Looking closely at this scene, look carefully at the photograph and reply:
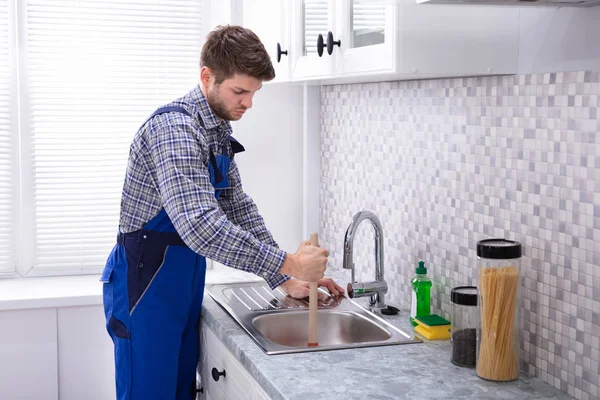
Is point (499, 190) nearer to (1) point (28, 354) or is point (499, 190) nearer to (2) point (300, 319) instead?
(2) point (300, 319)

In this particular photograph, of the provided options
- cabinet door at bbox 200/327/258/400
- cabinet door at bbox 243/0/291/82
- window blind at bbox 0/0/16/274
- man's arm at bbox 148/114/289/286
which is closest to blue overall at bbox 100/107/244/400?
cabinet door at bbox 200/327/258/400

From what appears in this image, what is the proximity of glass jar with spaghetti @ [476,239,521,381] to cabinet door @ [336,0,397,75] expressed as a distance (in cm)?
Result: 45

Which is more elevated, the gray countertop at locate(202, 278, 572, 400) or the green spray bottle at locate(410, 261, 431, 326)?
the green spray bottle at locate(410, 261, 431, 326)

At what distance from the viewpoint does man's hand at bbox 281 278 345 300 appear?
8.15 feet

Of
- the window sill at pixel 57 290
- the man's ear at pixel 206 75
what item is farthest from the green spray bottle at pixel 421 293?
the window sill at pixel 57 290

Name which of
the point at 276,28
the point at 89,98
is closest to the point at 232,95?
the point at 276,28

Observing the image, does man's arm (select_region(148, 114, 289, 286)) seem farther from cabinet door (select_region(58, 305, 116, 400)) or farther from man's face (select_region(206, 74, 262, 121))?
cabinet door (select_region(58, 305, 116, 400))

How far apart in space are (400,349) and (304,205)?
1.33 m

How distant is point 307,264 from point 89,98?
4.99 ft

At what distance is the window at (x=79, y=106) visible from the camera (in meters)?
3.10

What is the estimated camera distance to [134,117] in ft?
10.5

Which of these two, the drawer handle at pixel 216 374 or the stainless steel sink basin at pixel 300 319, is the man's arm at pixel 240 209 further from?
the drawer handle at pixel 216 374

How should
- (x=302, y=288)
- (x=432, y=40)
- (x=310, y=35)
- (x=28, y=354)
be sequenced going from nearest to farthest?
(x=432, y=40) < (x=310, y=35) < (x=302, y=288) < (x=28, y=354)

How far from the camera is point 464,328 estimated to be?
182 cm
